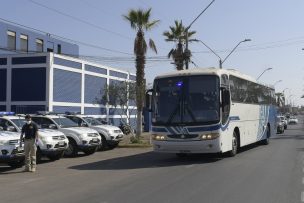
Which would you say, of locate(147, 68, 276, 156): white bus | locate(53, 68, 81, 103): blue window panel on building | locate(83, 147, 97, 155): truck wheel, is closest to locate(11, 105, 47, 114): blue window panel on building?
locate(53, 68, 81, 103): blue window panel on building

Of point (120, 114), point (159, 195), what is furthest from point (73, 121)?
point (120, 114)

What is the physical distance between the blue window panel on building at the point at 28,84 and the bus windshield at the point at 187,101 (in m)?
20.8

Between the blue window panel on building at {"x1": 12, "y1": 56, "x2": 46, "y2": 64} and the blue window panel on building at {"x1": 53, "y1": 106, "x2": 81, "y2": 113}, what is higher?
the blue window panel on building at {"x1": 12, "y1": 56, "x2": 46, "y2": 64}

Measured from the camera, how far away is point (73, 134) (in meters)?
21.7

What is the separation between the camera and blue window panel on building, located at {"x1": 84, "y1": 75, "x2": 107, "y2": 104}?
4446cm

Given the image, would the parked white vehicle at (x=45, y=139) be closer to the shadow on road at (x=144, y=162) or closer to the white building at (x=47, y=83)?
the shadow on road at (x=144, y=162)

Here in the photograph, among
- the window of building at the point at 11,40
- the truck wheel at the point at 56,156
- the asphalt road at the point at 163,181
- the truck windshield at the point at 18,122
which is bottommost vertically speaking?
the asphalt road at the point at 163,181

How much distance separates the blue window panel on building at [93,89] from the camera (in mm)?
44463

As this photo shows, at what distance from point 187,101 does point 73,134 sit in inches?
243

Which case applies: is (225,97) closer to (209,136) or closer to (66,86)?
(209,136)

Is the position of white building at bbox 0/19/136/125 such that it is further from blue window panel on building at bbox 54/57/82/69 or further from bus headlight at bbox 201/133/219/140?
bus headlight at bbox 201/133/219/140

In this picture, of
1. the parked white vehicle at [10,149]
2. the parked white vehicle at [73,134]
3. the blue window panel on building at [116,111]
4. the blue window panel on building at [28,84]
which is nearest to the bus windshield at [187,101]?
the parked white vehicle at [73,134]

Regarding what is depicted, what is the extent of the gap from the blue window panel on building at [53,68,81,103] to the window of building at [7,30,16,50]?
1224 centimetres

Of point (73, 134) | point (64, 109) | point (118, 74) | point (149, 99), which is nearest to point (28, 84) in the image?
point (64, 109)
